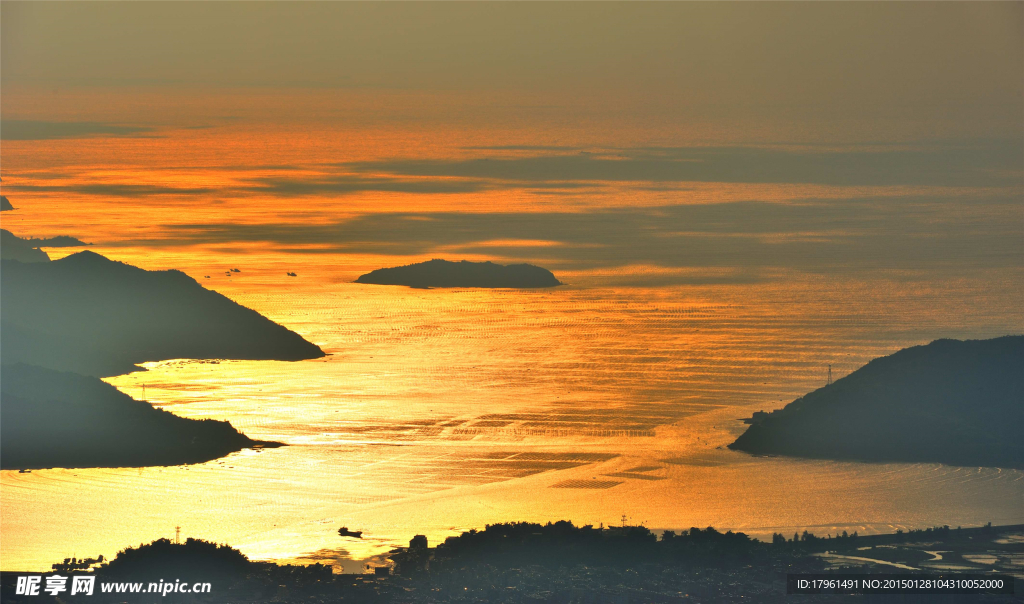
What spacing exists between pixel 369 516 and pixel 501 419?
916 inches

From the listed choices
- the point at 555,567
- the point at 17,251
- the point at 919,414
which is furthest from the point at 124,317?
the point at 555,567

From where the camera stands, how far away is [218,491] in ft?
175

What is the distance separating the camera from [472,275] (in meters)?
128

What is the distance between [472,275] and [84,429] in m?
74.6

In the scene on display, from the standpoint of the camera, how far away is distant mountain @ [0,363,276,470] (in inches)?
2117

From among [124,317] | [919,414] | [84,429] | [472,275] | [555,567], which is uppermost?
[472,275]

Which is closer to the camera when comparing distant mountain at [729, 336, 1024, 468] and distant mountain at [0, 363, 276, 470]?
distant mountain at [0, 363, 276, 470]

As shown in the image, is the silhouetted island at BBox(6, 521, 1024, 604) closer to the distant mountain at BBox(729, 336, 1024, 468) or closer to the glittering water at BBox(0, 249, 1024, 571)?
the glittering water at BBox(0, 249, 1024, 571)

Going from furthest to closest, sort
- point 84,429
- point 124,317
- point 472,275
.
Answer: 1. point 472,275
2. point 124,317
3. point 84,429

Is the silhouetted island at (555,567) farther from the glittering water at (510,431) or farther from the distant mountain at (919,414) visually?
the distant mountain at (919,414)

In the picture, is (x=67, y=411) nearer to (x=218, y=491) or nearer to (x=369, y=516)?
(x=218, y=491)

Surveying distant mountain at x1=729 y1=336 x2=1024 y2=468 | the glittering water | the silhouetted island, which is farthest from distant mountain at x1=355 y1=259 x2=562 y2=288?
the silhouetted island

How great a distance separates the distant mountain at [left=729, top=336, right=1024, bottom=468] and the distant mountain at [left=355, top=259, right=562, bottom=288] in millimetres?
64715

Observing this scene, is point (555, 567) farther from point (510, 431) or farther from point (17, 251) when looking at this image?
point (17, 251)
